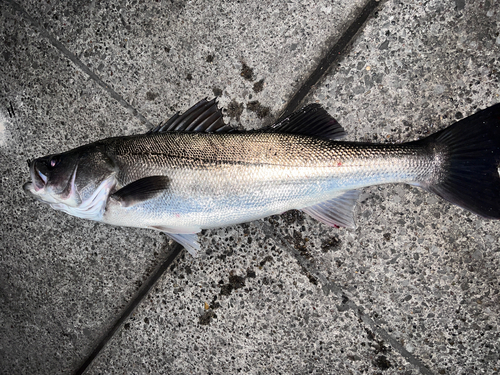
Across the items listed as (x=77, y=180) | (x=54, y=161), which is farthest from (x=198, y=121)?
(x=54, y=161)

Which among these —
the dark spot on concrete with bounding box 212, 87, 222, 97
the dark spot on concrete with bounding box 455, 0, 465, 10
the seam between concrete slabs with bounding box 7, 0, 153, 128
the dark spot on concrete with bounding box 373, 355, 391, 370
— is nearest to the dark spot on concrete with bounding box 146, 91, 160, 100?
the seam between concrete slabs with bounding box 7, 0, 153, 128

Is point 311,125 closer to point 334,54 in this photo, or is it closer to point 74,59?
point 334,54

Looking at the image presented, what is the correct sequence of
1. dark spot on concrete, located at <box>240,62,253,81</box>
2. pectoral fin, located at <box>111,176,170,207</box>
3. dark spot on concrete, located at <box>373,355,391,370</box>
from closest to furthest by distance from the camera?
pectoral fin, located at <box>111,176,170,207</box>, dark spot on concrete, located at <box>373,355,391,370</box>, dark spot on concrete, located at <box>240,62,253,81</box>

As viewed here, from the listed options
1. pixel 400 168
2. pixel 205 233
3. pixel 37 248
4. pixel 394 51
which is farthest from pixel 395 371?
pixel 37 248

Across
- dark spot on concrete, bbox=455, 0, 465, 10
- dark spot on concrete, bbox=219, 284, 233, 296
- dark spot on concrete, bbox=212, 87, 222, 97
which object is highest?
dark spot on concrete, bbox=455, 0, 465, 10

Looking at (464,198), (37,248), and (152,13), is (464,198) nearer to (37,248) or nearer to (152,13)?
(152,13)

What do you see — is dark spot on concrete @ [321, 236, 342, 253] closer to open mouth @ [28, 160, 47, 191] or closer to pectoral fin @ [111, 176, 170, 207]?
pectoral fin @ [111, 176, 170, 207]
